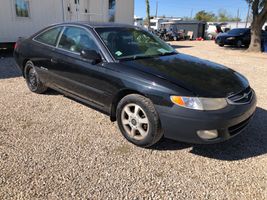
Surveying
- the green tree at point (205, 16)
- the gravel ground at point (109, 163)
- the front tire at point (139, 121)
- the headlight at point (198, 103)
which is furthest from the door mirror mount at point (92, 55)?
the green tree at point (205, 16)

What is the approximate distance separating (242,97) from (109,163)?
179 cm

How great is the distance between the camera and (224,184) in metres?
2.74

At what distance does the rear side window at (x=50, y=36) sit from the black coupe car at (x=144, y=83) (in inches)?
0.8

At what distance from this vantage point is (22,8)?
10.5m

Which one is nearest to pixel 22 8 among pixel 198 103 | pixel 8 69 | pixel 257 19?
pixel 8 69

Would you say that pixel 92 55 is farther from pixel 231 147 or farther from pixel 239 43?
pixel 239 43

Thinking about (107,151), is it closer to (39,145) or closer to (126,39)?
(39,145)

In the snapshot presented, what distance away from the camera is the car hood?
3.05 metres

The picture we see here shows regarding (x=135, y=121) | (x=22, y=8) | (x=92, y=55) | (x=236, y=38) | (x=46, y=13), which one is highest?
(x=22, y=8)

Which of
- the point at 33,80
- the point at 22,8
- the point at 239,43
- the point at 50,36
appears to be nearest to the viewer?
the point at 50,36

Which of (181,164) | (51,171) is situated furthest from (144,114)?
(51,171)

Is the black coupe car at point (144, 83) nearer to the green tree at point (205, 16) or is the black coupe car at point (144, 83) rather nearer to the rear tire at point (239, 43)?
the rear tire at point (239, 43)

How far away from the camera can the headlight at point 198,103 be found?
2879mm

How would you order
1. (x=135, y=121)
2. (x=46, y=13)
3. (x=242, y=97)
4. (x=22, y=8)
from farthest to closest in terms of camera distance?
(x=46, y=13)
(x=22, y=8)
(x=135, y=121)
(x=242, y=97)
